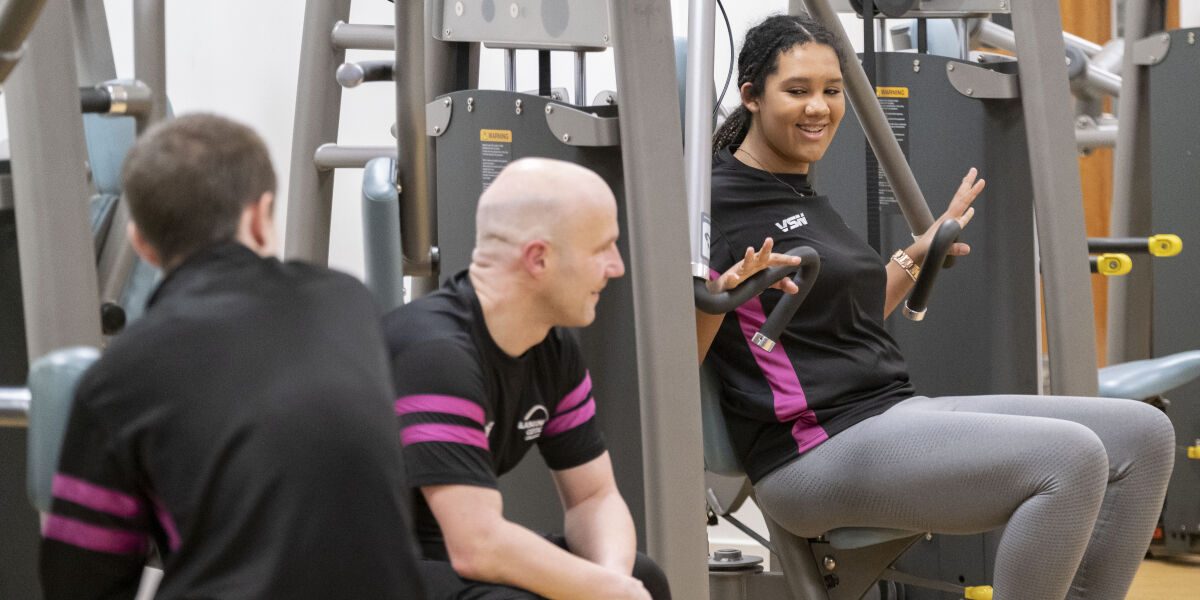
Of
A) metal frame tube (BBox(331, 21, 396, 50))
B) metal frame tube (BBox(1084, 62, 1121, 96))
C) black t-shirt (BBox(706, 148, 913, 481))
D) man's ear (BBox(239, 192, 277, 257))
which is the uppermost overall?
metal frame tube (BBox(331, 21, 396, 50))

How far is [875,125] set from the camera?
247cm

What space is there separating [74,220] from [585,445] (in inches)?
26.0

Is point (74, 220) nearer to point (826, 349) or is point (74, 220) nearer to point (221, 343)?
point (221, 343)

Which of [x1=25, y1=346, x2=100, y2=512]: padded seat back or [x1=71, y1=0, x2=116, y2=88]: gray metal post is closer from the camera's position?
[x1=25, y1=346, x2=100, y2=512]: padded seat back

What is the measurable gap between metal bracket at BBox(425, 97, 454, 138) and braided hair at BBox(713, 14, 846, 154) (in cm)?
52

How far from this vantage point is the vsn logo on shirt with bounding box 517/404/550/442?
1644 mm

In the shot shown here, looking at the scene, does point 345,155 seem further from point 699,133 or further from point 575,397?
point 575,397

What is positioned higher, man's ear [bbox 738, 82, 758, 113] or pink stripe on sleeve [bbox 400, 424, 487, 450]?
man's ear [bbox 738, 82, 758, 113]

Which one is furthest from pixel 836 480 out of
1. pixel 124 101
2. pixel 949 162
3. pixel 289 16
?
pixel 289 16

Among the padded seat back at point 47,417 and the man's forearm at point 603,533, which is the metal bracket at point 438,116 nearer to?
the man's forearm at point 603,533

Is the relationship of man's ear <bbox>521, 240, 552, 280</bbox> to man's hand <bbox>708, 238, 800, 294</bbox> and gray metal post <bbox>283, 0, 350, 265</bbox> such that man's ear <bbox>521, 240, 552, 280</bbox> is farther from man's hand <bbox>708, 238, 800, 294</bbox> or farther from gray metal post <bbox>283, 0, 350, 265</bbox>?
gray metal post <bbox>283, 0, 350, 265</bbox>

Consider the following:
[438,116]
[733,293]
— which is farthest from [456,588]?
[438,116]

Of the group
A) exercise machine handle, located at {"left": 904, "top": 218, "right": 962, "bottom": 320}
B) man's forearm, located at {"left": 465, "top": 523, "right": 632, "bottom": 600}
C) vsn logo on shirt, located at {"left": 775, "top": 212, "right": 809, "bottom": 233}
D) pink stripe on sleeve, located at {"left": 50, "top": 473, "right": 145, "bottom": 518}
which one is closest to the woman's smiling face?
vsn logo on shirt, located at {"left": 775, "top": 212, "right": 809, "bottom": 233}

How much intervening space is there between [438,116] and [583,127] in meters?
0.34
